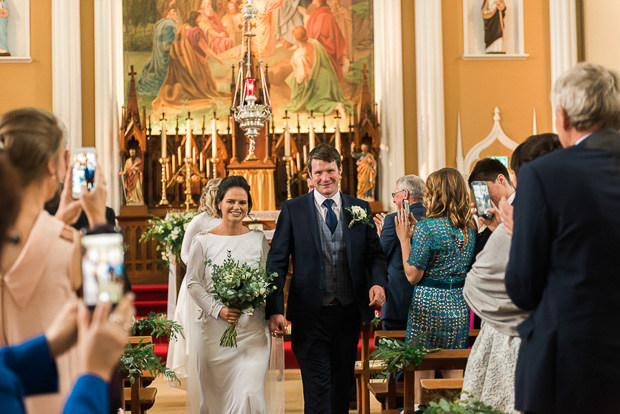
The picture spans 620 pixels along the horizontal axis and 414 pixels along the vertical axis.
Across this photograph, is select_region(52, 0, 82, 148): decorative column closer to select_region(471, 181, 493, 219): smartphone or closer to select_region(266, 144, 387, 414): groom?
select_region(266, 144, 387, 414): groom

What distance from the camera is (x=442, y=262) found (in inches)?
174

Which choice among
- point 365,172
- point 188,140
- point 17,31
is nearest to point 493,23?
point 365,172

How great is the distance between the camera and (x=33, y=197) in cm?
185

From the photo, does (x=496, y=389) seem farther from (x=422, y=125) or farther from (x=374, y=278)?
(x=422, y=125)

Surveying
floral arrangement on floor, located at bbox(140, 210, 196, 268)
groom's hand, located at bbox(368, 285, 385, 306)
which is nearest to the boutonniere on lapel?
groom's hand, located at bbox(368, 285, 385, 306)

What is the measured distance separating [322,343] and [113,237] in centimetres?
317

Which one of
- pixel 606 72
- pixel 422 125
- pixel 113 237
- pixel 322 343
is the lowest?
pixel 322 343

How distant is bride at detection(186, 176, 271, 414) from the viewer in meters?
4.73

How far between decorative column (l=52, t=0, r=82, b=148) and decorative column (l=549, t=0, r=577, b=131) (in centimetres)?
808

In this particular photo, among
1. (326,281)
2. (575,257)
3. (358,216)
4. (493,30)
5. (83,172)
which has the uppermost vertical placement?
(493,30)

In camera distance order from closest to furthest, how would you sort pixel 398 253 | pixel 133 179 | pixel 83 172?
1. pixel 83 172
2. pixel 398 253
3. pixel 133 179

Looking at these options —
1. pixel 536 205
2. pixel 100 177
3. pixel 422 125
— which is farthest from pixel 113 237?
pixel 422 125

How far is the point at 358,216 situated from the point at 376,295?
21.4 inches

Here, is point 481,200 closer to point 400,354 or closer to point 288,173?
point 400,354
